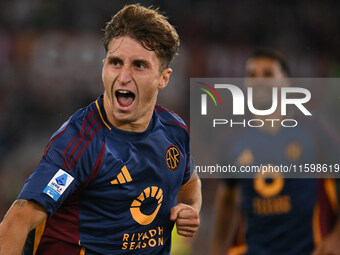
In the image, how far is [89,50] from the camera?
8828 mm

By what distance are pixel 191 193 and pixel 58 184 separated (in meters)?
0.99

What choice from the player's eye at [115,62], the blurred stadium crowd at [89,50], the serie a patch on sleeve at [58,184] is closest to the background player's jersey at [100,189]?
the serie a patch on sleeve at [58,184]

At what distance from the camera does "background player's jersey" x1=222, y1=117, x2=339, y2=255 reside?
4.75 meters

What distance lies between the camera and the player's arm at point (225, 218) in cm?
493

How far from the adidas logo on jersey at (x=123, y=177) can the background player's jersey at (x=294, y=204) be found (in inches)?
91.8

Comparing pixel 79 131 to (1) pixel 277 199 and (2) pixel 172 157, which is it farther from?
(1) pixel 277 199

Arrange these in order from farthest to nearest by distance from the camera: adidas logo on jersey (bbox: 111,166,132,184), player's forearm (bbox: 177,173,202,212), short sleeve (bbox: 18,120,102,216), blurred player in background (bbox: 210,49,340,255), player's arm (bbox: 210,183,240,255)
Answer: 1. player's arm (bbox: 210,183,240,255)
2. blurred player in background (bbox: 210,49,340,255)
3. player's forearm (bbox: 177,173,202,212)
4. adidas logo on jersey (bbox: 111,166,132,184)
5. short sleeve (bbox: 18,120,102,216)

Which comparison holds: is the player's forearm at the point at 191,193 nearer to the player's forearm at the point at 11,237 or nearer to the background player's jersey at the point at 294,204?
the player's forearm at the point at 11,237

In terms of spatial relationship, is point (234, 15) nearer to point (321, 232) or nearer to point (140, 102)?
point (321, 232)

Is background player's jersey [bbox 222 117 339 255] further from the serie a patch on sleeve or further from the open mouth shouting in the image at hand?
the serie a patch on sleeve

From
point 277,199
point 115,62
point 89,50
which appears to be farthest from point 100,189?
point 89,50

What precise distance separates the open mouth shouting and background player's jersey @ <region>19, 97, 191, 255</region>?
0.09 meters

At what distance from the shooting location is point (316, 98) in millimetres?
7766

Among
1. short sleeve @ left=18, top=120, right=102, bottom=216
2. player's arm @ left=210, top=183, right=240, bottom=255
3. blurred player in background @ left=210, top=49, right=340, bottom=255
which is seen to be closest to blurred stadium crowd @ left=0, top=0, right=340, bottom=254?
blurred player in background @ left=210, top=49, right=340, bottom=255
